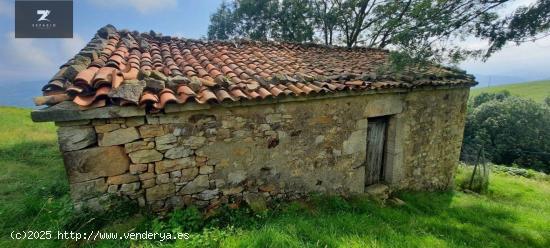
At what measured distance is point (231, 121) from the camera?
3949 mm

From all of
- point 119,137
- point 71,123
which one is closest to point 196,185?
point 119,137

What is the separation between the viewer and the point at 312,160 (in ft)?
15.9

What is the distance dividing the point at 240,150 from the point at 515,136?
82.2 ft

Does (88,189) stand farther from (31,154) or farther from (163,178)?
(31,154)

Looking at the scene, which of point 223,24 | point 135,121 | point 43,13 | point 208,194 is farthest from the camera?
point 223,24

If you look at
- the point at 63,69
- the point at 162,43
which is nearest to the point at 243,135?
the point at 63,69

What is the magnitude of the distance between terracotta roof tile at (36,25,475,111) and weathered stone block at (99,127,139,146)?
40 centimetres

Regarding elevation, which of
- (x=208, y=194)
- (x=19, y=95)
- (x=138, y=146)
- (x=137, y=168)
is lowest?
(x=19, y=95)

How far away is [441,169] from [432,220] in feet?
9.98

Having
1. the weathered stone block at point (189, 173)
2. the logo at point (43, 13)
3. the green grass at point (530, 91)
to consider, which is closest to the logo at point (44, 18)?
the logo at point (43, 13)

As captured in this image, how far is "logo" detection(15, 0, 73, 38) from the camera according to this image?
5457 mm

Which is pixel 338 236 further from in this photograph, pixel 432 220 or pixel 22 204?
pixel 22 204

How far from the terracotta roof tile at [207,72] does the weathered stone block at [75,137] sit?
1.14ft

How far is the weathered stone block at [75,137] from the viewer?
3098mm
